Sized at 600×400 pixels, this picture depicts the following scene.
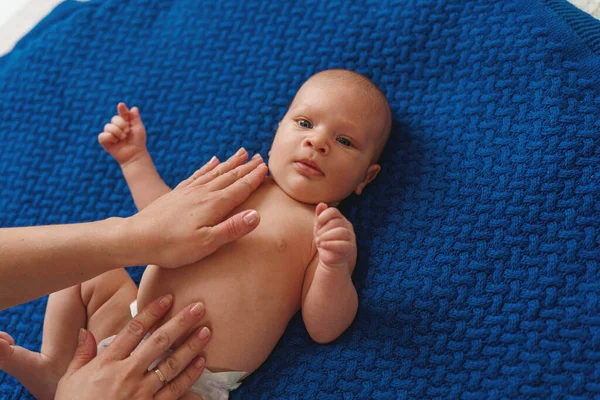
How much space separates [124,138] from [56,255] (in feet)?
1.40

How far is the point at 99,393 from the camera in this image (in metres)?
1.05

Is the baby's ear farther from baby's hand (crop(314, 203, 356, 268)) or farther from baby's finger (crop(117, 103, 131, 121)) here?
baby's finger (crop(117, 103, 131, 121))

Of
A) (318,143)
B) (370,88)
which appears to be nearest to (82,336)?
(318,143)

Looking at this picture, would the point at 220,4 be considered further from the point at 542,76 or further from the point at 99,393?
the point at 99,393

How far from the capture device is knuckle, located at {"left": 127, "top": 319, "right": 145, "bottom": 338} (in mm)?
1118

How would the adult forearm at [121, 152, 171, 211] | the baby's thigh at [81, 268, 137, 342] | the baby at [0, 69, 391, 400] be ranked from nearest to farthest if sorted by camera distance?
the baby at [0, 69, 391, 400] → the baby's thigh at [81, 268, 137, 342] → the adult forearm at [121, 152, 171, 211]

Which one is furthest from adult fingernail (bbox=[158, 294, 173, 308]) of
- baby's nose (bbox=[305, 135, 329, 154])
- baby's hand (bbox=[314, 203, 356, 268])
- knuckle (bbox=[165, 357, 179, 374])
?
baby's nose (bbox=[305, 135, 329, 154])

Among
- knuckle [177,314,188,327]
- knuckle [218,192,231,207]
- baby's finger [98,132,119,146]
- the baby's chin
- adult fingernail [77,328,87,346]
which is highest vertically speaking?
baby's finger [98,132,119,146]

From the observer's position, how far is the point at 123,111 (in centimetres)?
140

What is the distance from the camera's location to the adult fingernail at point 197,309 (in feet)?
3.66

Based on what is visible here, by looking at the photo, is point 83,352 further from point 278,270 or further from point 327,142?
point 327,142

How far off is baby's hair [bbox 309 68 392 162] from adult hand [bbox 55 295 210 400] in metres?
0.56

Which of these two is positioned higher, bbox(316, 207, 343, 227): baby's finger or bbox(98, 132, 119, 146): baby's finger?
bbox(98, 132, 119, 146): baby's finger

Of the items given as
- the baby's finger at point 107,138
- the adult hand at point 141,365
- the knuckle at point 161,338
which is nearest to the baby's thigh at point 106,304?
the adult hand at point 141,365
